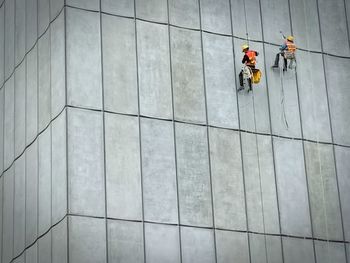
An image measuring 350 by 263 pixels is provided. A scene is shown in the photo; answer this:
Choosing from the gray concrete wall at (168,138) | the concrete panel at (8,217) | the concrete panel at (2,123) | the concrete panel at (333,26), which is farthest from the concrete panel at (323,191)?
the concrete panel at (2,123)

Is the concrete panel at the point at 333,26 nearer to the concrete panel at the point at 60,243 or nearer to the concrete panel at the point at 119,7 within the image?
the concrete panel at the point at 119,7

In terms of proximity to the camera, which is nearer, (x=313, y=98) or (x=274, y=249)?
(x=274, y=249)

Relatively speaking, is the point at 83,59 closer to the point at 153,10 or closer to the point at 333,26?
the point at 153,10

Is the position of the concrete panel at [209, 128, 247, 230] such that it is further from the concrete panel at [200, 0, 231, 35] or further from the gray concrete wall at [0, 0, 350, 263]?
the concrete panel at [200, 0, 231, 35]

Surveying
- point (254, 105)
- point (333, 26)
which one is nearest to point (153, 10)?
point (254, 105)

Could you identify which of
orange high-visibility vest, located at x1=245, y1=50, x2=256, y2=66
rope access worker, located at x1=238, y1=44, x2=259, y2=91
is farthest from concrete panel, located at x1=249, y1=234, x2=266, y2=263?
orange high-visibility vest, located at x1=245, y1=50, x2=256, y2=66

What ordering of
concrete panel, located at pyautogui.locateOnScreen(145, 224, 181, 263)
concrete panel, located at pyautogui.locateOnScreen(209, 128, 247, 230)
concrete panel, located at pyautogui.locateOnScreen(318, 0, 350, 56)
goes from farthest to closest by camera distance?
concrete panel, located at pyautogui.locateOnScreen(318, 0, 350, 56)
concrete panel, located at pyautogui.locateOnScreen(209, 128, 247, 230)
concrete panel, located at pyautogui.locateOnScreen(145, 224, 181, 263)
